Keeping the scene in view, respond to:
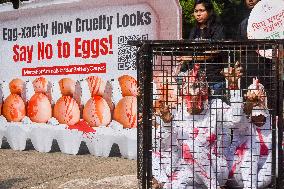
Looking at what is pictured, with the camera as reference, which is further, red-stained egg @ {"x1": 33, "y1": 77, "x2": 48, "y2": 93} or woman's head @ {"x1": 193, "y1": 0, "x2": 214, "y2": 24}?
red-stained egg @ {"x1": 33, "y1": 77, "x2": 48, "y2": 93}

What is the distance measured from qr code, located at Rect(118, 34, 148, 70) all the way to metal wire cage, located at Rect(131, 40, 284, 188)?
3127mm

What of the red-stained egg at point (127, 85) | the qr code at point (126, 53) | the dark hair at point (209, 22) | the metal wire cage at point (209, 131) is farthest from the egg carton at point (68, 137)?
the metal wire cage at point (209, 131)

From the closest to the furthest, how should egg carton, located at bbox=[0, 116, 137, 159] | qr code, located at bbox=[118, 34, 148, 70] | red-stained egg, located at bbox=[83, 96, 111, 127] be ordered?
1. qr code, located at bbox=[118, 34, 148, 70]
2. egg carton, located at bbox=[0, 116, 137, 159]
3. red-stained egg, located at bbox=[83, 96, 111, 127]

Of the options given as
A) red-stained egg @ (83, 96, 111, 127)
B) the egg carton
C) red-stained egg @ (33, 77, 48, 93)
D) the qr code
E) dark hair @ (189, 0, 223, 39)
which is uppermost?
dark hair @ (189, 0, 223, 39)

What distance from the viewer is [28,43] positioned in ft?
25.4

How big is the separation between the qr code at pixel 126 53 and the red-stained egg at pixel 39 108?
1322mm

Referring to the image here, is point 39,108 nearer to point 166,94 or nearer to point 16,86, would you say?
point 16,86

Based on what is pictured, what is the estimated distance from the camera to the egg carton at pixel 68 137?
6785 millimetres

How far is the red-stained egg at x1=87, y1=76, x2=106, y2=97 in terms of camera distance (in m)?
7.01

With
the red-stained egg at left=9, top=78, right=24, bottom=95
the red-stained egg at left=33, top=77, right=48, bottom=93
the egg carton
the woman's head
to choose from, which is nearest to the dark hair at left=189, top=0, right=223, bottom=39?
the woman's head

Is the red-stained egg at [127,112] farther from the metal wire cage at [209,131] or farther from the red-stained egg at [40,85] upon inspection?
the metal wire cage at [209,131]

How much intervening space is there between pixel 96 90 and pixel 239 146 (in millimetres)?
3760

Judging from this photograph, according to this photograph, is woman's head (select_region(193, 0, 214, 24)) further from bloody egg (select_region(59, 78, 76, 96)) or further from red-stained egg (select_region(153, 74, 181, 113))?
bloody egg (select_region(59, 78, 76, 96))

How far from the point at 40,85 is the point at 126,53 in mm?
1511
